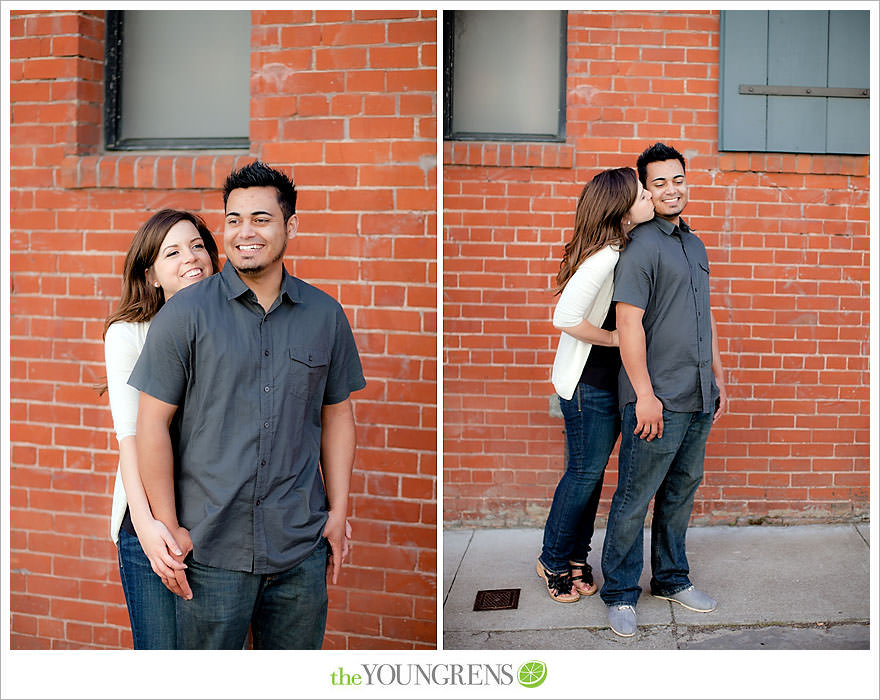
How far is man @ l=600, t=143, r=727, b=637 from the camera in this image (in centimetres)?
256

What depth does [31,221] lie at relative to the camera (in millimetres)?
3023

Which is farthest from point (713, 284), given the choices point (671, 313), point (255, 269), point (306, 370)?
point (255, 269)

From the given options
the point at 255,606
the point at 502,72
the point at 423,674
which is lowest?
the point at 423,674

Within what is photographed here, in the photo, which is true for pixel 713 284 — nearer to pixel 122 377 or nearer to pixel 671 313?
pixel 671 313

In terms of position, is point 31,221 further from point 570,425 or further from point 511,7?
point 570,425

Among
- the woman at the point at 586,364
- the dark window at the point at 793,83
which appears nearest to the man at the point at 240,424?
the woman at the point at 586,364

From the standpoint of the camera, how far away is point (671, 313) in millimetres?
2586

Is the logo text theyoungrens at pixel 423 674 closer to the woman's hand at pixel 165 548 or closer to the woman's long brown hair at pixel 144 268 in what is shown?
the woman's hand at pixel 165 548

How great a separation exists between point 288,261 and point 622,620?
177 centimetres

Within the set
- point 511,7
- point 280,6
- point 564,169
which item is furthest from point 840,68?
point 280,6

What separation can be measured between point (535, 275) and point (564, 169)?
1.39 feet

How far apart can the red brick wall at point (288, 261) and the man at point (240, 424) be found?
667mm

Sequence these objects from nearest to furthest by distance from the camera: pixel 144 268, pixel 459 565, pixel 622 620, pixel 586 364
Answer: pixel 144 268, pixel 622 620, pixel 586 364, pixel 459 565

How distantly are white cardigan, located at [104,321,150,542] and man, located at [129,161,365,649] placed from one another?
16 cm
